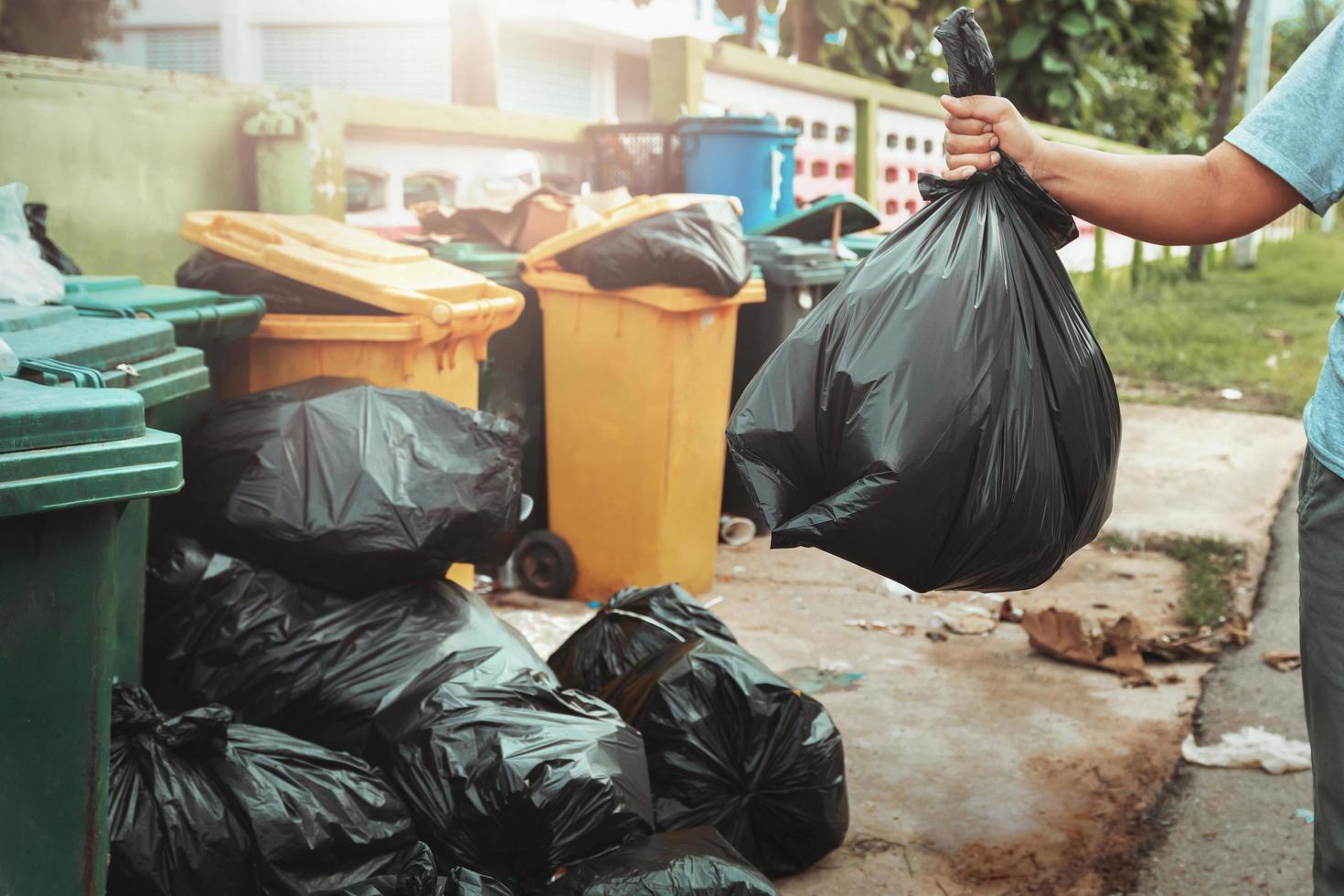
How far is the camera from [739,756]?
8.11 ft

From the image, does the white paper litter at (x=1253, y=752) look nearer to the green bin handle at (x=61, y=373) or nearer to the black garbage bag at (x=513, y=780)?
the black garbage bag at (x=513, y=780)

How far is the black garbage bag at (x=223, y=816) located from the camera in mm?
1845

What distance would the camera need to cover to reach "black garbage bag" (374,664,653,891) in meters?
2.05

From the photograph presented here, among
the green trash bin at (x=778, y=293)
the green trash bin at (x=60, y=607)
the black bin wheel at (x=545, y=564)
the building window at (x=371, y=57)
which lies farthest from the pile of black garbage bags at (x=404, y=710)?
the building window at (x=371, y=57)

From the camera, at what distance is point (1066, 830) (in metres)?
2.78

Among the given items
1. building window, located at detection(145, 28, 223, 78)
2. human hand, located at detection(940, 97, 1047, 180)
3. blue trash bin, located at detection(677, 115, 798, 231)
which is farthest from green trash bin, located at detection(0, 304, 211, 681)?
building window, located at detection(145, 28, 223, 78)

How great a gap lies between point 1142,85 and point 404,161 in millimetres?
16461

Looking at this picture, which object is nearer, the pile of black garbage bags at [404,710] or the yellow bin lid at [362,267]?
the pile of black garbage bags at [404,710]

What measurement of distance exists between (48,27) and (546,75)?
819 centimetres

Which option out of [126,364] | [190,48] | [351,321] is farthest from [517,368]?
[190,48]

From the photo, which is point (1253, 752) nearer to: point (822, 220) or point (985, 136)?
point (985, 136)

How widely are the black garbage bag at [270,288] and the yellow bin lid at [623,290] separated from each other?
0.93m

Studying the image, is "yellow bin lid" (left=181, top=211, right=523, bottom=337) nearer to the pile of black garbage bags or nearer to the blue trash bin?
the pile of black garbage bags

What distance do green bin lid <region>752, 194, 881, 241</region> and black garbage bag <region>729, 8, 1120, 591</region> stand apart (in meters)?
3.15
